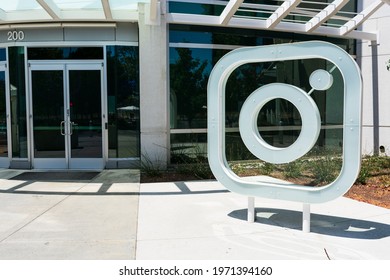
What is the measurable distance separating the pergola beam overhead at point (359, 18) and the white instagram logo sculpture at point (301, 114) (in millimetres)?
6910

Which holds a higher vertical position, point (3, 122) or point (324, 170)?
point (3, 122)

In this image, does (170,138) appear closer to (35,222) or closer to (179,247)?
(35,222)

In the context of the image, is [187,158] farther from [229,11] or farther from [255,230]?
[255,230]

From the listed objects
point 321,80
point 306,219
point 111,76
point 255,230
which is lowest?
point 255,230

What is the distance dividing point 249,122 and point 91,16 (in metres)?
6.02

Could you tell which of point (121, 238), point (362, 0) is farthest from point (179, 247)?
point (362, 0)

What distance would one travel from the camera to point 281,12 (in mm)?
9305

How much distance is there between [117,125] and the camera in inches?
381

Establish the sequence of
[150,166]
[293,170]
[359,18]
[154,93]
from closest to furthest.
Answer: [293,170] → [150,166] → [154,93] → [359,18]

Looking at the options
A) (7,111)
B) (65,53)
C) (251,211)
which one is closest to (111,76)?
(65,53)

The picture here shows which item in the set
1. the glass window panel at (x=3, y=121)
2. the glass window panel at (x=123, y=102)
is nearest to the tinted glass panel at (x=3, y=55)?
the glass window panel at (x=3, y=121)

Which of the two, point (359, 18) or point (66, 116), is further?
point (359, 18)

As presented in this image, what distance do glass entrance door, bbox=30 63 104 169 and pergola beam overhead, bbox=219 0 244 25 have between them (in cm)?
337

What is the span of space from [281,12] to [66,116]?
6.10m
